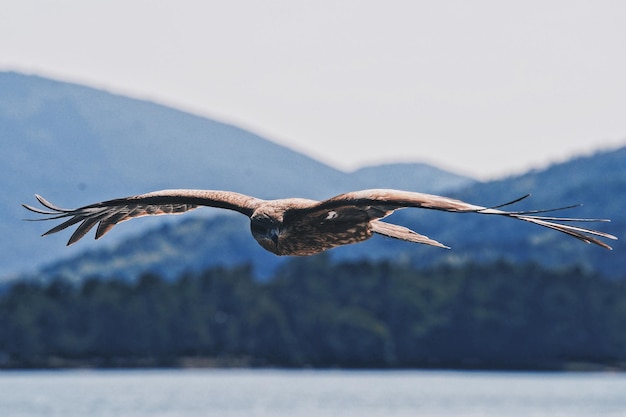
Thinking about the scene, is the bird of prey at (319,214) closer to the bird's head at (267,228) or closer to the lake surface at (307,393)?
the bird's head at (267,228)

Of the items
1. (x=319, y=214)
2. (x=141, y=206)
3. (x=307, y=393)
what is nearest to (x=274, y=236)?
(x=319, y=214)

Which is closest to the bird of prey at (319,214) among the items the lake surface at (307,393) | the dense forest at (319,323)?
the lake surface at (307,393)

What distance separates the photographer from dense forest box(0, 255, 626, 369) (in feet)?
509

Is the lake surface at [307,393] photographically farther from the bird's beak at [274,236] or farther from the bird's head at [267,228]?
the bird's beak at [274,236]

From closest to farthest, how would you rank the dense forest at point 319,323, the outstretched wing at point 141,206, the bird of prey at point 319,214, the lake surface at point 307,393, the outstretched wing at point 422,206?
the outstretched wing at point 422,206
the bird of prey at point 319,214
the outstretched wing at point 141,206
the lake surface at point 307,393
the dense forest at point 319,323

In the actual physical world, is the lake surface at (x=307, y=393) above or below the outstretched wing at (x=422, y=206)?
below

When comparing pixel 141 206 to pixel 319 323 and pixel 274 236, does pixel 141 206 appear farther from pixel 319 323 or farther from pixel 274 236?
pixel 319 323

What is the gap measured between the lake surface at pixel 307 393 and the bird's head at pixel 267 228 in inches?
3150

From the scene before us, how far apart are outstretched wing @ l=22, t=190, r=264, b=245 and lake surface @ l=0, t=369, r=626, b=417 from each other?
251 ft

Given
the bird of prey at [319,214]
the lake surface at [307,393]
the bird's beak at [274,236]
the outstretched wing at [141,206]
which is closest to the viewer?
the bird of prey at [319,214]

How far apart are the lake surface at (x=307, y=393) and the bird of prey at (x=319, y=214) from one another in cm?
7755

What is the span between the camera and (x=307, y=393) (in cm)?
11994

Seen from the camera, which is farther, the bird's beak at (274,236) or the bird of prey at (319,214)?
the bird's beak at (274,236)

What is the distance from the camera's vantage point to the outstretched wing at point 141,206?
17797mm
